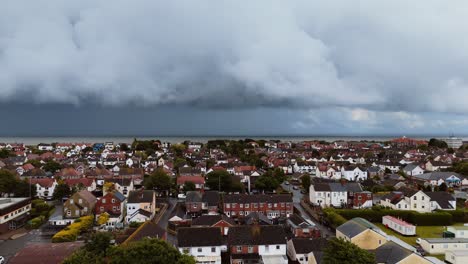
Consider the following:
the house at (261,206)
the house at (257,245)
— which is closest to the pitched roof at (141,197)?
the house at (261,206)

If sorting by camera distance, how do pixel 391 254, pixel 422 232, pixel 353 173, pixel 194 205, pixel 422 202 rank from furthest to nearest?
pixel 353 173 → pixel 422 202 → pixel 194 205 → pixel 422 232 → pixel 391 254

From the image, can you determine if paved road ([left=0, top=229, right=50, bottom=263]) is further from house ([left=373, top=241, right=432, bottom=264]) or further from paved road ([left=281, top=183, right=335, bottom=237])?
house ([left=373, top=241, right=432, bottom=264])

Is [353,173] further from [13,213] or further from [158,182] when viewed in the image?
[13,213]

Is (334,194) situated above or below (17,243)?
above

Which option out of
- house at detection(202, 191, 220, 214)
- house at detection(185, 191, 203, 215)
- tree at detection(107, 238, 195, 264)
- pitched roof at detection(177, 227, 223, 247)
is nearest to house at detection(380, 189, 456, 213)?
house at detection(202, 191, 220, 214)

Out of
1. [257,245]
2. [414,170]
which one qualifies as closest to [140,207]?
[257,245]

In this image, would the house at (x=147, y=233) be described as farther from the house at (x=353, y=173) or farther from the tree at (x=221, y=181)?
the house at (x=353, y=173)
